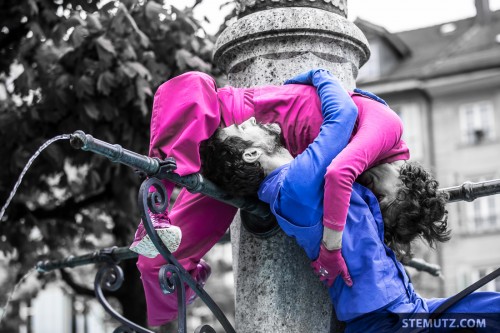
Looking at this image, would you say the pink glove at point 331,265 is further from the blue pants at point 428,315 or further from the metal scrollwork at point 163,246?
the metal scrollwork at point 163,246

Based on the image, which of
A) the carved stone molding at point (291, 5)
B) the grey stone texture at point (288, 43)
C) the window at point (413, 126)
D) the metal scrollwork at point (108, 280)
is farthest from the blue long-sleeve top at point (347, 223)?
the window at point (413, 126)

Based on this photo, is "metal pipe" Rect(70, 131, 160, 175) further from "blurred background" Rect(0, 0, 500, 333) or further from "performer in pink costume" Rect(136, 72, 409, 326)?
"blurred background" Rect(0, 0, 500, 333)

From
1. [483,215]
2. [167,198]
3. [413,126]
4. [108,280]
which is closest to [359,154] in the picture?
[167,198]

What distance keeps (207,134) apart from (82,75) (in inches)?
143

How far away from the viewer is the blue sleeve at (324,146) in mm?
3008

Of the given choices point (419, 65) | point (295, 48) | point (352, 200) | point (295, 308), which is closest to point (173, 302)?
point (295, 308)

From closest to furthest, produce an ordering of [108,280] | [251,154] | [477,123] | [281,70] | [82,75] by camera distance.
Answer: [251,154] < [281,70] < [108,280] < [82,75] < [477,123]

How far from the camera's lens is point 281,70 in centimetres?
370

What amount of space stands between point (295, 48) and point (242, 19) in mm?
278

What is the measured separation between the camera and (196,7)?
292 inches

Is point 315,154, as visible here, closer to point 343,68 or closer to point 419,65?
point 343,68

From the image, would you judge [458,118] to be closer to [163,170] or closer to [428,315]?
[428,315]

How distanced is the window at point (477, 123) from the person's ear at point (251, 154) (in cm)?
2325

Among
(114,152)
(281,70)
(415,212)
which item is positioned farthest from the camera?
(281,70)
